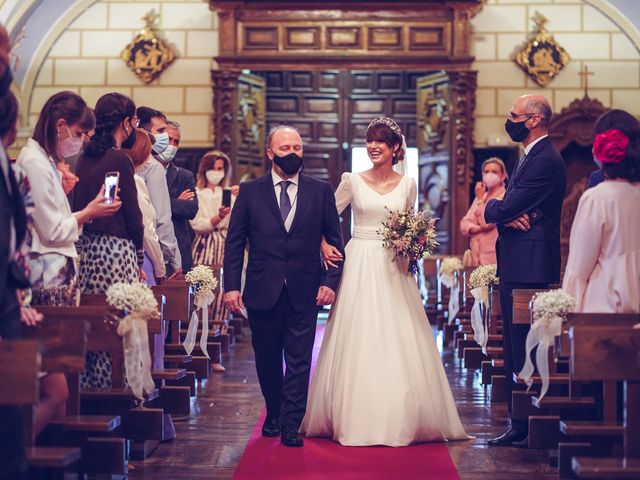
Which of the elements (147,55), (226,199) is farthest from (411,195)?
(147,55)

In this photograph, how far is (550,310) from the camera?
13.6ft

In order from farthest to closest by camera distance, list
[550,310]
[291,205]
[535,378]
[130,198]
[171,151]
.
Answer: [171,151]
[291,205]
[535,378]
[130,198]
[550,310]

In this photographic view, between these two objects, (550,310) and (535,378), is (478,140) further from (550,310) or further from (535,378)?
(550,310)

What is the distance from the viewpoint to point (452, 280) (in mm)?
9188

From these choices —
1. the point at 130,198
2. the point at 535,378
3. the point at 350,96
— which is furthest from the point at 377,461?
the point at 350,96

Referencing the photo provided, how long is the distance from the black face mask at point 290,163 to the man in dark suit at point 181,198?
169 centimetres

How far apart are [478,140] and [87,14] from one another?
5.36 meters

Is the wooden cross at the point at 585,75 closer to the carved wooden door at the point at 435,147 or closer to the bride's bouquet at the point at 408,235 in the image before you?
the carved wooden door at the point at 435,147

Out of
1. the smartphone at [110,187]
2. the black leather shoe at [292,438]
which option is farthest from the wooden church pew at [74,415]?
the black leather shoe at [292,438]

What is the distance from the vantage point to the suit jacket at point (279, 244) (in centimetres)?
532

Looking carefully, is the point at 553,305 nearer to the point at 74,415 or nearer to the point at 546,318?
the point at 546,318

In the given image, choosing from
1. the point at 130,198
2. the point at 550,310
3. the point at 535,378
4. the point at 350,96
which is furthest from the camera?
the point at 350,96

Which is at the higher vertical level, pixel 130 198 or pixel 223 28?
pixel 223 28

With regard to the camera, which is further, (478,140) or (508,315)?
(478,140)
